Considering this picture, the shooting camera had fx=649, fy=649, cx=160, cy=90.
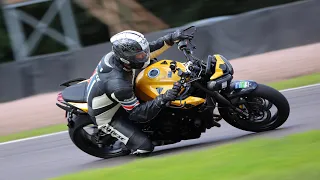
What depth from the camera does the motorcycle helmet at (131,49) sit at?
24.1 feet

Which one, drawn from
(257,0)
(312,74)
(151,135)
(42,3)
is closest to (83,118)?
(151,135)

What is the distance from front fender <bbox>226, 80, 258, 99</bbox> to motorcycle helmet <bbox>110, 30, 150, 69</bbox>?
3.37ft

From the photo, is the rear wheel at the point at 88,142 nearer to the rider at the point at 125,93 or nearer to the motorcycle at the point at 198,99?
the motorcycle at the point at 198,99

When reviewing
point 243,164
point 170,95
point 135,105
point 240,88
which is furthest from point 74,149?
point 243,164

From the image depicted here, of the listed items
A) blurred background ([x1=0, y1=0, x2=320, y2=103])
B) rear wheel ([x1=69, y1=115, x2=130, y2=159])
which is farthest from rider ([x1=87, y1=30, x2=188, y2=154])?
blurred background ([x1=0, y1=0, x2=320, y2=103])

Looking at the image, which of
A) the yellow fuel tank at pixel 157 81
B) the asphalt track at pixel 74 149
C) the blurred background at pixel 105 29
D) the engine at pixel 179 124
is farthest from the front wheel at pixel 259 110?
the blurred background at pixel 105 29

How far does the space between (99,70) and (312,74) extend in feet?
20.7

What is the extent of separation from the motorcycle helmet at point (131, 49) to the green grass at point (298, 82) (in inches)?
191

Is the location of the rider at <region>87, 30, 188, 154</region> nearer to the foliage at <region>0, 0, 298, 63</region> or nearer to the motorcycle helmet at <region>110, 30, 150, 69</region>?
the motorcycle helmet at <region>110, 30, 150, 69</region>

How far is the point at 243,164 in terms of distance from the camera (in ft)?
18.1

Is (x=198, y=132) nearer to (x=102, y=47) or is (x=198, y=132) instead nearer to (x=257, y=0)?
(x=102, y=47)

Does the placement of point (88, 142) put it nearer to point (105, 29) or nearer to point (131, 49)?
point (131, 49)

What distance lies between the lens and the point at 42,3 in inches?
769

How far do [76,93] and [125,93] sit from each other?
0.91 meters
